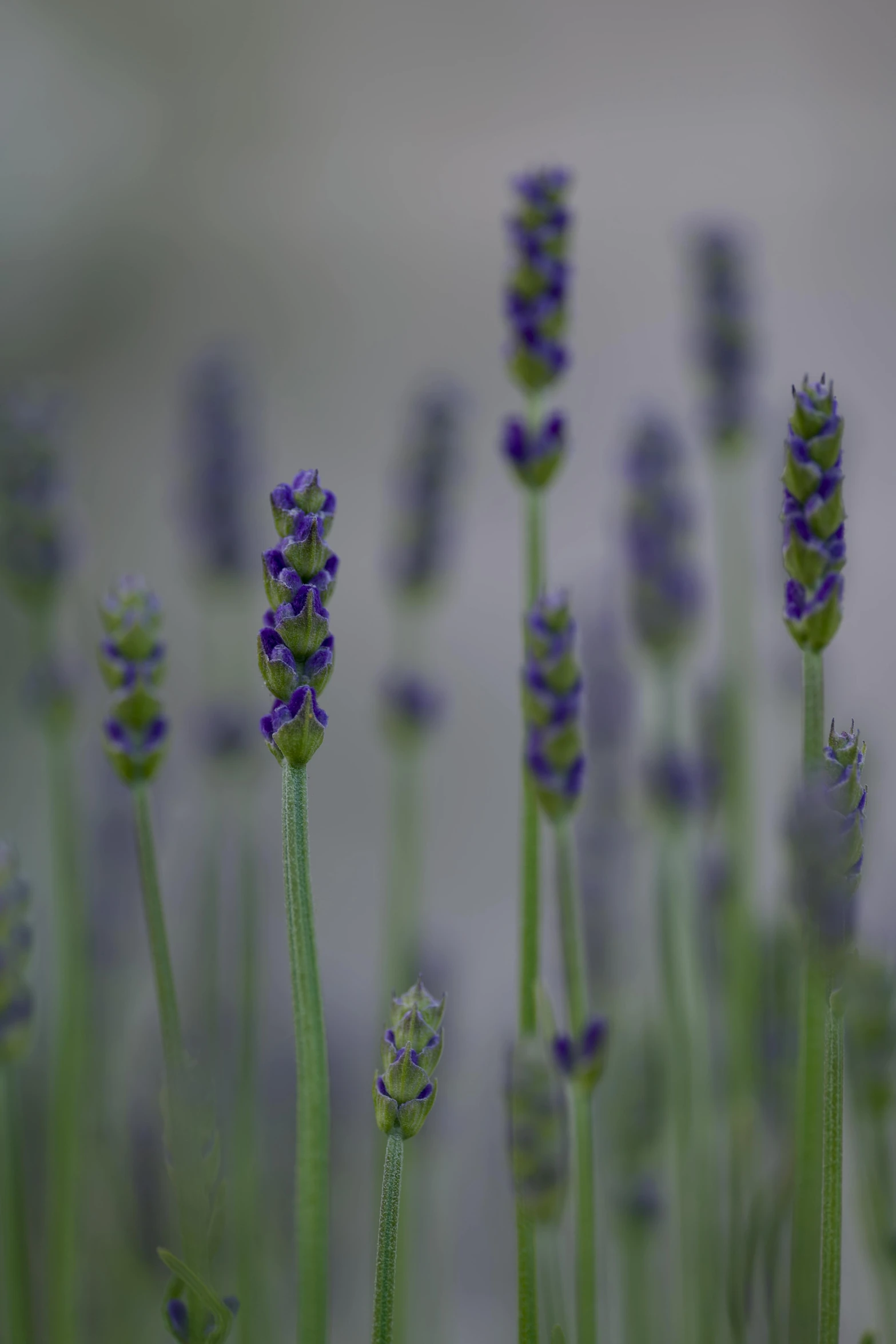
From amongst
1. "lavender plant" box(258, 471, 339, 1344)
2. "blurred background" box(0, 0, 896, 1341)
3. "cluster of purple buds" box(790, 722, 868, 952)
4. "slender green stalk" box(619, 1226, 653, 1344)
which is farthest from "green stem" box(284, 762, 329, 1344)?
"blurred background" box(0, 0, 896, 1341)

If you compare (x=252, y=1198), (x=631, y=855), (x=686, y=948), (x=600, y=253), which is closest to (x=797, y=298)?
(x=600, y=253)

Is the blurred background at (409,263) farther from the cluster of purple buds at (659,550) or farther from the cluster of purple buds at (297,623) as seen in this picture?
the cluster of purple buds at (297,623)

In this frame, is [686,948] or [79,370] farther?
[79,370]

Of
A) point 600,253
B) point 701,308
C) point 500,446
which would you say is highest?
point 600,253

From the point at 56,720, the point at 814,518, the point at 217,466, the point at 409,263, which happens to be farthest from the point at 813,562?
the point at 409,263

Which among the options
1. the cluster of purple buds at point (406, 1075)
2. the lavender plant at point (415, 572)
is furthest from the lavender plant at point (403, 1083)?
the lavender plant at point (415, 572)

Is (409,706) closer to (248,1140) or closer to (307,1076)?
(248,1140)

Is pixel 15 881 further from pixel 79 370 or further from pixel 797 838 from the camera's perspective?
pixel 79 370
